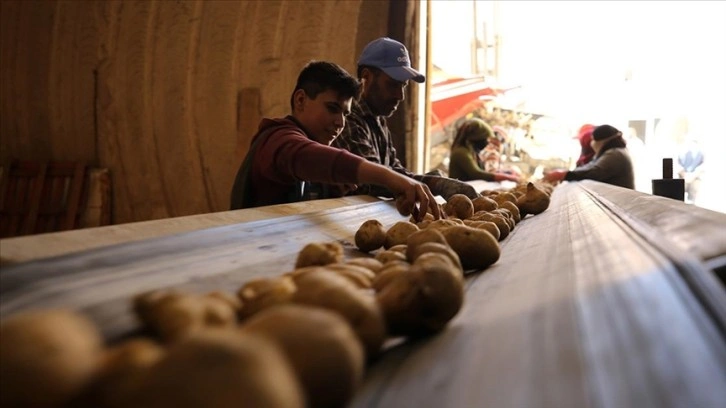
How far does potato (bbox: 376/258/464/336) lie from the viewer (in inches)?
29.9

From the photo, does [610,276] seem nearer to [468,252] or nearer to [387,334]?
[387,334]

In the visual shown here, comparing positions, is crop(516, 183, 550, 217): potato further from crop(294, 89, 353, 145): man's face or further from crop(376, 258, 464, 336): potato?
crop(376, 258, 464, 336): potato

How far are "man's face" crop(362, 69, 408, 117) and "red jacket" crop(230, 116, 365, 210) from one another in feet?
2.50

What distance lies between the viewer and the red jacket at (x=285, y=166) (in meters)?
1.94

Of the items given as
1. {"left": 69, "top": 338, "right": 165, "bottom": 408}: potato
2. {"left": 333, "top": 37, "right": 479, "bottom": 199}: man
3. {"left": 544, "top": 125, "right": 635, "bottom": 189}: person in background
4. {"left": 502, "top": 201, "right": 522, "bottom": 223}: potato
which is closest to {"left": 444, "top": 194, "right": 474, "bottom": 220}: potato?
{"left": 502, "top": 201, "right": 522, "bottom": 223}: potato

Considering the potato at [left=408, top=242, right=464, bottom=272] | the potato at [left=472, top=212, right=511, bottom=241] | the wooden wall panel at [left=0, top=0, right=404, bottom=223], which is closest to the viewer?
the potato at [left=408, top=242, right=464, bottom=272]

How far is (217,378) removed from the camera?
0.41m

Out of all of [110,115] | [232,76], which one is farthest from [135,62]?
[232,76]

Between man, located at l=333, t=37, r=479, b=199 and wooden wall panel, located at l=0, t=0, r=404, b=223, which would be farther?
wooden wall panel, located at l=0, t=0, r=404, b=223

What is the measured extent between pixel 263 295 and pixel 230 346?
1.03ft

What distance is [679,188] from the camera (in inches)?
147

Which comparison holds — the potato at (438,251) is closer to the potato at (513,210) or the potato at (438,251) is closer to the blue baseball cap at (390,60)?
the potato at (513,210)

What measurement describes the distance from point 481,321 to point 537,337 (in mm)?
122

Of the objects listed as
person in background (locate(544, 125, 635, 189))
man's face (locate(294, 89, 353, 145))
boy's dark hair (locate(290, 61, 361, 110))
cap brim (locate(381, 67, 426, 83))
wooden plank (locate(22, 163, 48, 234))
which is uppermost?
cap brim (locate(381, 67, 426, 83))
